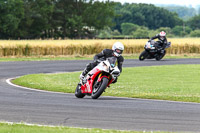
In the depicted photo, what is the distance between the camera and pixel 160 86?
62.8 feet

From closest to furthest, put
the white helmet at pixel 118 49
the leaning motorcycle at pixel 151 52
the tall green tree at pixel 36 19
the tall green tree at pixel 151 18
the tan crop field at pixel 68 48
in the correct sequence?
the white helmet at pixel 118 49, the leaning motorcycle at pixel 151 52, the tan crop field at pixel 68 48, the tall green tree at pixel 36 19, the tall green tree at pixel 151 18

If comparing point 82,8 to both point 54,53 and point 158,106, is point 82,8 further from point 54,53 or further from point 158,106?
point 158,106

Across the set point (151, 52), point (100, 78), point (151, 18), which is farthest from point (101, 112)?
point (151, 18)

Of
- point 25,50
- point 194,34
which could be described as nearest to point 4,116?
point 25,50

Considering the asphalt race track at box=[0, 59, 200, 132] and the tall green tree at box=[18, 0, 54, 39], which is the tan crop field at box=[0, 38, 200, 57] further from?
the tall green tree at box=[18, 0, 54, 39]

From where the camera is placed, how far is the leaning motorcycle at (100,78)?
1391 cm

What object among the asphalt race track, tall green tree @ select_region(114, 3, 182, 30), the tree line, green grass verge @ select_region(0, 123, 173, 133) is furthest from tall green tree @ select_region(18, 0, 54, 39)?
tall green tree @ select_region(114, 3, 182, 30)

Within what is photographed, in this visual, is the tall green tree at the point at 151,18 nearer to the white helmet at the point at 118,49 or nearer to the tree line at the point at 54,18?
the tree line at the point at 54,18

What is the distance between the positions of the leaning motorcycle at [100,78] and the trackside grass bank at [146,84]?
Answer: 1810 mm

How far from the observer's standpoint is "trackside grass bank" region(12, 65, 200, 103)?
16.2 metres

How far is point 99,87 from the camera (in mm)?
14156

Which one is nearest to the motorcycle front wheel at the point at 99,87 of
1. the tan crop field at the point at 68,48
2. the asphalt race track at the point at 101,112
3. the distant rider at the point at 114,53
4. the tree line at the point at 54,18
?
the asphalt race track at the point at 101,112

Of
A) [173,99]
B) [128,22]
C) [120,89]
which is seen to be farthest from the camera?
[128,22]

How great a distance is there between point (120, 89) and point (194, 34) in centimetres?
11833
